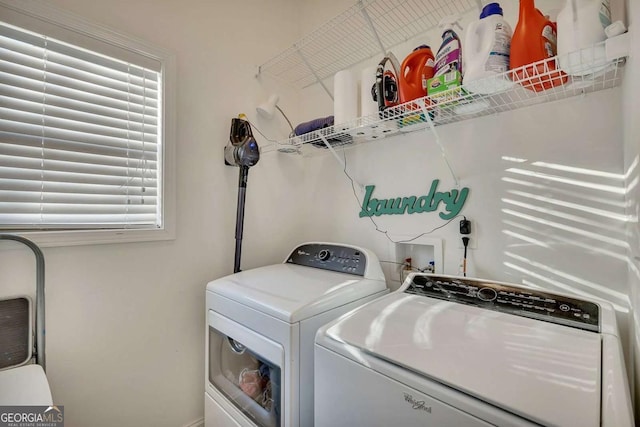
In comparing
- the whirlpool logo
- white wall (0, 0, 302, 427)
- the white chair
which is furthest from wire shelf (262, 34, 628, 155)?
the white chair

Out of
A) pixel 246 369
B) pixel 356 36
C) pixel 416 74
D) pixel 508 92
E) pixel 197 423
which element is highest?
pixel 356 36

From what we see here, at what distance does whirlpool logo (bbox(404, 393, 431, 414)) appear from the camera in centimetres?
67

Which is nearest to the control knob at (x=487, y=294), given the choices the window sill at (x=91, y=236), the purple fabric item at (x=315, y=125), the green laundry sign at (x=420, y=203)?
the green laundry sign at (x=420, y=203)

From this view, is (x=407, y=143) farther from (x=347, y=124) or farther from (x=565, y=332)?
(x=565, y=332)

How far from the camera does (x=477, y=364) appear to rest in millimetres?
699

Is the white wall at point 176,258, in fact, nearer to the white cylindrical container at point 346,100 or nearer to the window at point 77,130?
the window at point 77,130

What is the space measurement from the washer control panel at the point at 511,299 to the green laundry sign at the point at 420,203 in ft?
1.27

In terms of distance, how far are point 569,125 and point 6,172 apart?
227 centimetres

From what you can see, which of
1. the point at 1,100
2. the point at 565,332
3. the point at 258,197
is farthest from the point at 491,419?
the point at 1,100

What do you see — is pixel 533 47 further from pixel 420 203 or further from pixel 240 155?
pixel 240 155

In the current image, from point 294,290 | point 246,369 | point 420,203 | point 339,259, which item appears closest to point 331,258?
point 339,259

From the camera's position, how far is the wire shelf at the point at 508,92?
855mm

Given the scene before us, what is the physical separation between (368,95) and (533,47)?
2.19 feet

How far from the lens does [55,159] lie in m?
1.28
